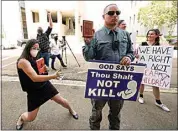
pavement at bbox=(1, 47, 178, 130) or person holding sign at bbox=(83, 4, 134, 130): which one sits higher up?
person holding sign at bbox=(83, 4, 134, 130)

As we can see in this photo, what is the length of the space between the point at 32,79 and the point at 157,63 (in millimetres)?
2171

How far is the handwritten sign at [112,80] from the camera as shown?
1.83 metres

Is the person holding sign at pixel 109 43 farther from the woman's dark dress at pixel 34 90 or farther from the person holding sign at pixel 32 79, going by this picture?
the woman's dark dress at pixel 34 90

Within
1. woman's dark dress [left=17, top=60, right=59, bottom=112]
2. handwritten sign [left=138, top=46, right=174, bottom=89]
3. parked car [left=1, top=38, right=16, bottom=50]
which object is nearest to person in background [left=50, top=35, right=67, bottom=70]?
woman's dark dress [left=17, top=60, right=59, bottom=112]

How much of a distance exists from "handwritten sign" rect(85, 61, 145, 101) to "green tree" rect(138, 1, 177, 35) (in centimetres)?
1563

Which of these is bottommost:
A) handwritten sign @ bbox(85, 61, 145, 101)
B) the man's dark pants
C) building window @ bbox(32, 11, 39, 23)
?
the man's dark pants

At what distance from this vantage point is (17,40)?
15.7 metres

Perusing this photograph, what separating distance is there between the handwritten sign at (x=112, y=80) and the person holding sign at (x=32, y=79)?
1.36 ft

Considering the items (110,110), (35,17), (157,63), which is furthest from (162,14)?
(110,110)

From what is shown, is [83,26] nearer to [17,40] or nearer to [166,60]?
[166,60]

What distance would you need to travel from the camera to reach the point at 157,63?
3029 mm

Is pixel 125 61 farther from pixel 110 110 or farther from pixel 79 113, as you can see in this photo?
pixel 79 113

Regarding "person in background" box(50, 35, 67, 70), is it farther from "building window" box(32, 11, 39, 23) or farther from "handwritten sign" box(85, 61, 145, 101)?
"building window" box(32, 11, 39, 23)

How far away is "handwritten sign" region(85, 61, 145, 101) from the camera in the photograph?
1827 millimetres
